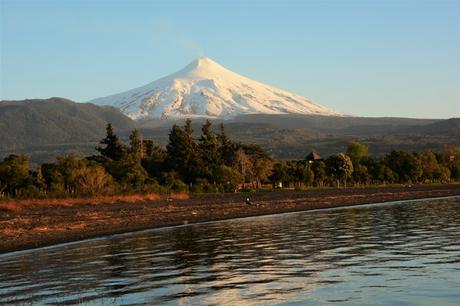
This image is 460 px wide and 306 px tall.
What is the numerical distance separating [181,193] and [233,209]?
1707 centimetres

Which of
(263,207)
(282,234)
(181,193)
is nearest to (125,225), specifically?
(282,234)

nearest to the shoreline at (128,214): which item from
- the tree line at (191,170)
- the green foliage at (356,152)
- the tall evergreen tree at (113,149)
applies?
the tree line at (191,170)

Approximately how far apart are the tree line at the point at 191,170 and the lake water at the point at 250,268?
30919mm

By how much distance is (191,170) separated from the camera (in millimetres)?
84000

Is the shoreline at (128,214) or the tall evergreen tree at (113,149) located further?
the tall evergreen tree at (113,149)

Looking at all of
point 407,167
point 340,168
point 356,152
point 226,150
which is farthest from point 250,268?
point 356,152

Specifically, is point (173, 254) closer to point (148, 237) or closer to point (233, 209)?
point (148, 237)

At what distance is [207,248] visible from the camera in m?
27.6

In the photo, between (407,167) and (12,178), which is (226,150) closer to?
(407,167)

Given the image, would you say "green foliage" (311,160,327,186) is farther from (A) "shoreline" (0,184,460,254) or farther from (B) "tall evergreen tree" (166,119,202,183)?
(A) "shoreline" (0,184,460,254)

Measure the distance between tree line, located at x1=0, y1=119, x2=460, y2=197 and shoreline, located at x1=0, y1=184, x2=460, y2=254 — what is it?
7470 mm

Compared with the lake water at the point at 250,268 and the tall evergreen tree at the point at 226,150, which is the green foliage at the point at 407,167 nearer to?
the tall evergreen tree at the point at 226,150

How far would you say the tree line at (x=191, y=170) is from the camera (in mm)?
63219

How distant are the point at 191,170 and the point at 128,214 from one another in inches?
1524
